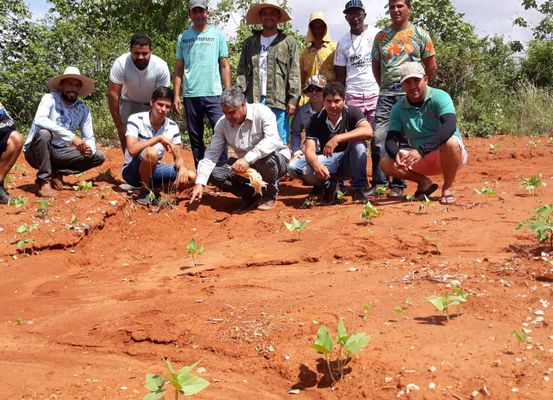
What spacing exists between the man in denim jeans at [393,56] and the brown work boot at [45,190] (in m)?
3.07

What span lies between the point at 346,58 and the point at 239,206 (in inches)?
69.7

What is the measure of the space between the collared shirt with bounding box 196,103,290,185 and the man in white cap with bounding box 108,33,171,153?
1.00 meters

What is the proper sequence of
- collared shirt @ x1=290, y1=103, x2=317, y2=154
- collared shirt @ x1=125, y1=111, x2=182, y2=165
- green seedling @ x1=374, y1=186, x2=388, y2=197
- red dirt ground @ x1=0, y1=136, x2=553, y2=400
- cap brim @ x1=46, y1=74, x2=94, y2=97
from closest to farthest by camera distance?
red dirt ground @ x1=0, y1=136, x2=553, y2=400 < green seedling @ x1=374, y1=186, x2=388, y2=197 < collared shirt @ x1=125, y1=111, x2=182, y2=165 < cap brim @ x1=46, y1=74, x2=94, y2=97 < collared shirt @ x1=290, y1=103, x2=317, y2=154

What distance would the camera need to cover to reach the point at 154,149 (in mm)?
5738

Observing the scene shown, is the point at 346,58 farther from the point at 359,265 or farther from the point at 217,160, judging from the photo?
the point at 359,265

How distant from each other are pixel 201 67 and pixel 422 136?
7.53 ft

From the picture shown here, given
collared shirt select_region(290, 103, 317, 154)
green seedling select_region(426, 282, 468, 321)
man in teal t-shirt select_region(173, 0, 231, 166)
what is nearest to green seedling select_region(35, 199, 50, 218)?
man in teal t-shirt select_region(173, 0, 231, 166)

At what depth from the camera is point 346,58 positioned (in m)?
5.94

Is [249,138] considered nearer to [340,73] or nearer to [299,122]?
[299,122]

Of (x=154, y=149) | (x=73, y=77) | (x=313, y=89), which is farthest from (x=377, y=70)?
(x=73, y=77)

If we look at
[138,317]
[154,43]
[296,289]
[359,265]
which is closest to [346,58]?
[359,265]

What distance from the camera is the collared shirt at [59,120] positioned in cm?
593

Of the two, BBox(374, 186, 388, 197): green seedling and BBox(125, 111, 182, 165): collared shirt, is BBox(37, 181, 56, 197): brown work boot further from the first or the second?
BBox(374, 186, 388, 197): green seedling

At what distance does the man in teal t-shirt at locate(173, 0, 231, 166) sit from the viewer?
612 centimetres
